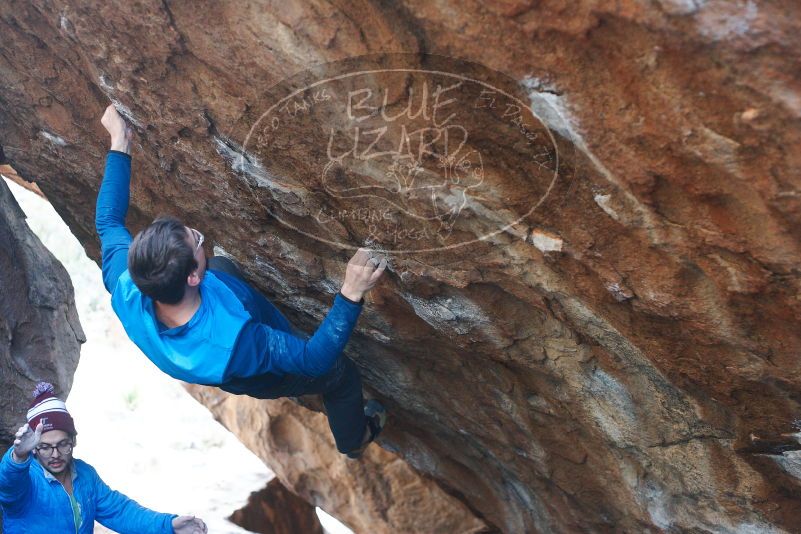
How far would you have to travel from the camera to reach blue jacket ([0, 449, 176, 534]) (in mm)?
3098

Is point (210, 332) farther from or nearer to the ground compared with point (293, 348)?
nearer to the ground

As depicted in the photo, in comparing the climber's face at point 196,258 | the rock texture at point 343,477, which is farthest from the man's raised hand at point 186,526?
the rock texture at point 343,477

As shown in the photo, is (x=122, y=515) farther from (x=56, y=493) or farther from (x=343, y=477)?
(x=343, y=477)

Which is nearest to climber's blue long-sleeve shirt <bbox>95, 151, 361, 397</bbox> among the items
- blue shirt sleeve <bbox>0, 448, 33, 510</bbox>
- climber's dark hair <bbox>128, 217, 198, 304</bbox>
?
climber's dark hair <bbox>128, 217, 198, 304</bbox>

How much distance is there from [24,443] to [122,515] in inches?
24.7

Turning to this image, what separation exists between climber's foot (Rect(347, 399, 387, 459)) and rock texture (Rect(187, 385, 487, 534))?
1.17 metres

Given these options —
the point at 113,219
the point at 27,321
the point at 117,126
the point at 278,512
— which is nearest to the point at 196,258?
the point at 113,219

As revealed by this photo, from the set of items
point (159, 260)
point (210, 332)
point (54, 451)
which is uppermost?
point (159, 260)

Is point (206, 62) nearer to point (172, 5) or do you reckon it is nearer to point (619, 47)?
point (172, 5)

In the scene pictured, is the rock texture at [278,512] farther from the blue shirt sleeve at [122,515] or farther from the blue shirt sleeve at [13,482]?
the blue shirt sleeve at [13,482]

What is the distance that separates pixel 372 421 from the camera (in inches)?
159

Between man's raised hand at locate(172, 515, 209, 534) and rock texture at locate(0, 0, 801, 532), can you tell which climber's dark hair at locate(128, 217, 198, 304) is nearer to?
rock texture at locate(0, 0, 801, 532)

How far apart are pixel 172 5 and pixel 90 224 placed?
2156 mm

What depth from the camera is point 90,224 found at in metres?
4.27
